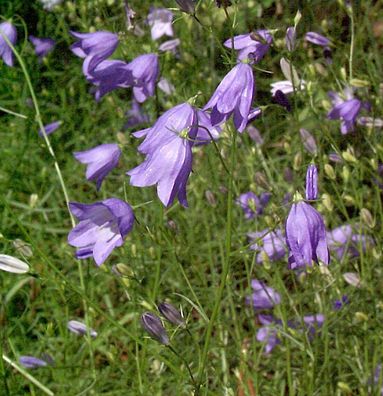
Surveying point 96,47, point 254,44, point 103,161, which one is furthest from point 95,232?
point 96,47

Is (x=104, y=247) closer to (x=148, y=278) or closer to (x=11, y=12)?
(x=148, y=278)

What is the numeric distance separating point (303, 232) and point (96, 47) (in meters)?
1.10

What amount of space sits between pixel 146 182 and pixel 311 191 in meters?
0.29

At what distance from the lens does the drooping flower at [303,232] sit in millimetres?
1402

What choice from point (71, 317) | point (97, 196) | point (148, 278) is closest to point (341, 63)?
point (97, 196)

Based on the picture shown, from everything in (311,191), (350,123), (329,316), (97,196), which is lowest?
(97,196)

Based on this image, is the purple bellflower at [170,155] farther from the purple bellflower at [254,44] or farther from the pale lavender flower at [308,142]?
the pale lavender flower at [308,142]

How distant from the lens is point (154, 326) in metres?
1.42

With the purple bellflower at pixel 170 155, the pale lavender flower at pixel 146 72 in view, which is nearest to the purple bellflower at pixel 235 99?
the purple bellflower at pixel 170 155

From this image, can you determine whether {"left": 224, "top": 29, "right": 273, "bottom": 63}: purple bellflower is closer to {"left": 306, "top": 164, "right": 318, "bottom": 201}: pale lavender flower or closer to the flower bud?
{"left": 306, "top": 164, "right": 318, "bottom": 201}: pale lavender flower

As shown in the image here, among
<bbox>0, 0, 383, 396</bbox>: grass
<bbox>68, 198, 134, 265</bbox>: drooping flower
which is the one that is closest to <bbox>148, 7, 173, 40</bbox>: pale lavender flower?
<bbox>0, 0, 383, 396</bbox>: grass

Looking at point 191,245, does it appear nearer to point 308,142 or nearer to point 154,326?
point 308,142

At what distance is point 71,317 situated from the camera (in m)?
2.61

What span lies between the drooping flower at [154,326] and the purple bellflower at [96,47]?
1015 mm
